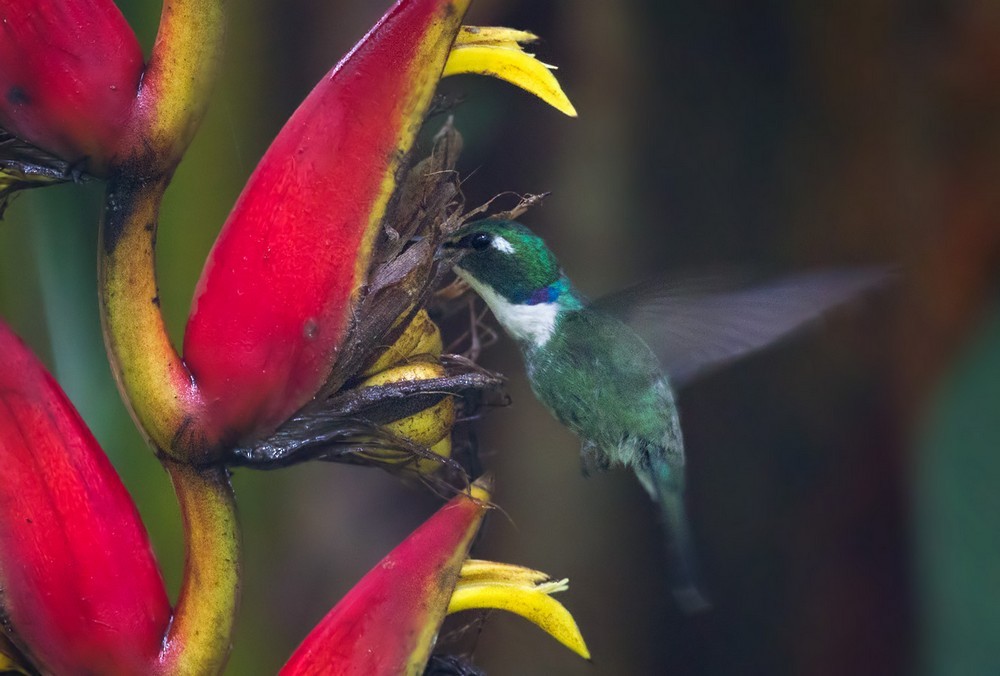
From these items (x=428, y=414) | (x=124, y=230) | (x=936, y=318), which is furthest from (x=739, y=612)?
(x=124, y=230)

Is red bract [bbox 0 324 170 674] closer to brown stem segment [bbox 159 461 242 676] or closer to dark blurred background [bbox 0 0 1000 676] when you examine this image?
brown stem segment [bbox 159 461 242 676]

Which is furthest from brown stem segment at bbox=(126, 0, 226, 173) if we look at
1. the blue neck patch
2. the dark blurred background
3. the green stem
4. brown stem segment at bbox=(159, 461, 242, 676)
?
the dark blurred background

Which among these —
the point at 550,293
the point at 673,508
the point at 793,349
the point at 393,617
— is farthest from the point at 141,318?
the point at 793,349

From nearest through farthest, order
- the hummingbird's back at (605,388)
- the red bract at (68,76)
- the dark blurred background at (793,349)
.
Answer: the red bract at (68,76)
the hummingbird's back at (605,388)
the dark blurred background at (793,349)

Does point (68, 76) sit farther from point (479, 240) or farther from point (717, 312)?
point (717, 312)

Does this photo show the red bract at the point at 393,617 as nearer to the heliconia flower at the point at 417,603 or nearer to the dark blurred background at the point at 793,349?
the heliconia flower at the point at 417,603

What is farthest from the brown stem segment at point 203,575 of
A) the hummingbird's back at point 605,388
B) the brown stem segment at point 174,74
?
the hummingbird's back at point 605,388

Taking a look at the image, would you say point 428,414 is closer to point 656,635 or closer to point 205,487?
point 205,487
